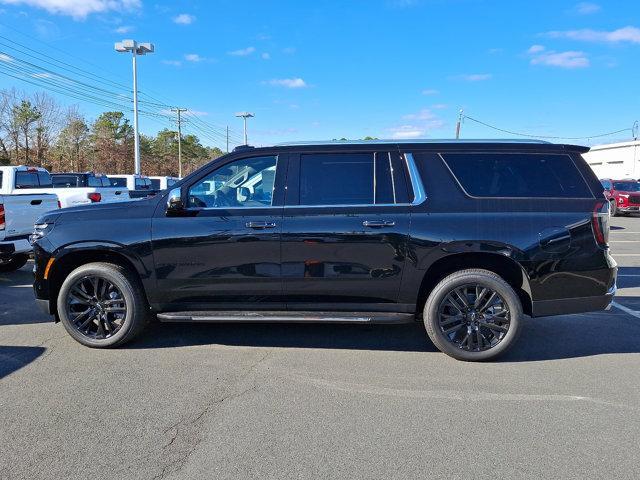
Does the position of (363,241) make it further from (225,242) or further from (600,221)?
(600,221)

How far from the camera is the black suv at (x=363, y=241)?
4.23 meters

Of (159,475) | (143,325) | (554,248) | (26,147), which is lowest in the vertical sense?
(159,475)

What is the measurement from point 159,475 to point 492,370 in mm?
2851

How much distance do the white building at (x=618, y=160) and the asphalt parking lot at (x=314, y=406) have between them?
4319 cm

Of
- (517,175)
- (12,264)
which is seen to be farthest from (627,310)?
(12,264)

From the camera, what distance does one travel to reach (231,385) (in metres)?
3.84

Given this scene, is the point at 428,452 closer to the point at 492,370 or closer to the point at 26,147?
the point at 492,370

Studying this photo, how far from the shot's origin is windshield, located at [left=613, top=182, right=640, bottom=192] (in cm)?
2327

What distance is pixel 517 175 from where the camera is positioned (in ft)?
14.3

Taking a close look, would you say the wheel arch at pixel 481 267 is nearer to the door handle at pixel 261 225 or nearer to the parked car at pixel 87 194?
the door handle at pixel 261 225

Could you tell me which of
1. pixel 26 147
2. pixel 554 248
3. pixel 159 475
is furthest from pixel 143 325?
pixel 26 147

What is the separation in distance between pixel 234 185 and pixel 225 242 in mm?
567

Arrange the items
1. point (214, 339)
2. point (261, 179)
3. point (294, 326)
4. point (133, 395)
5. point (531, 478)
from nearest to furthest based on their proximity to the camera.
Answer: point (531, 478), point (133, 395), point (261, 179), point (214, 339), point (294, 326)

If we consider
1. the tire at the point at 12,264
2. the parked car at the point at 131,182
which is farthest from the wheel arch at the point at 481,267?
the parked car at the point at 131,182
